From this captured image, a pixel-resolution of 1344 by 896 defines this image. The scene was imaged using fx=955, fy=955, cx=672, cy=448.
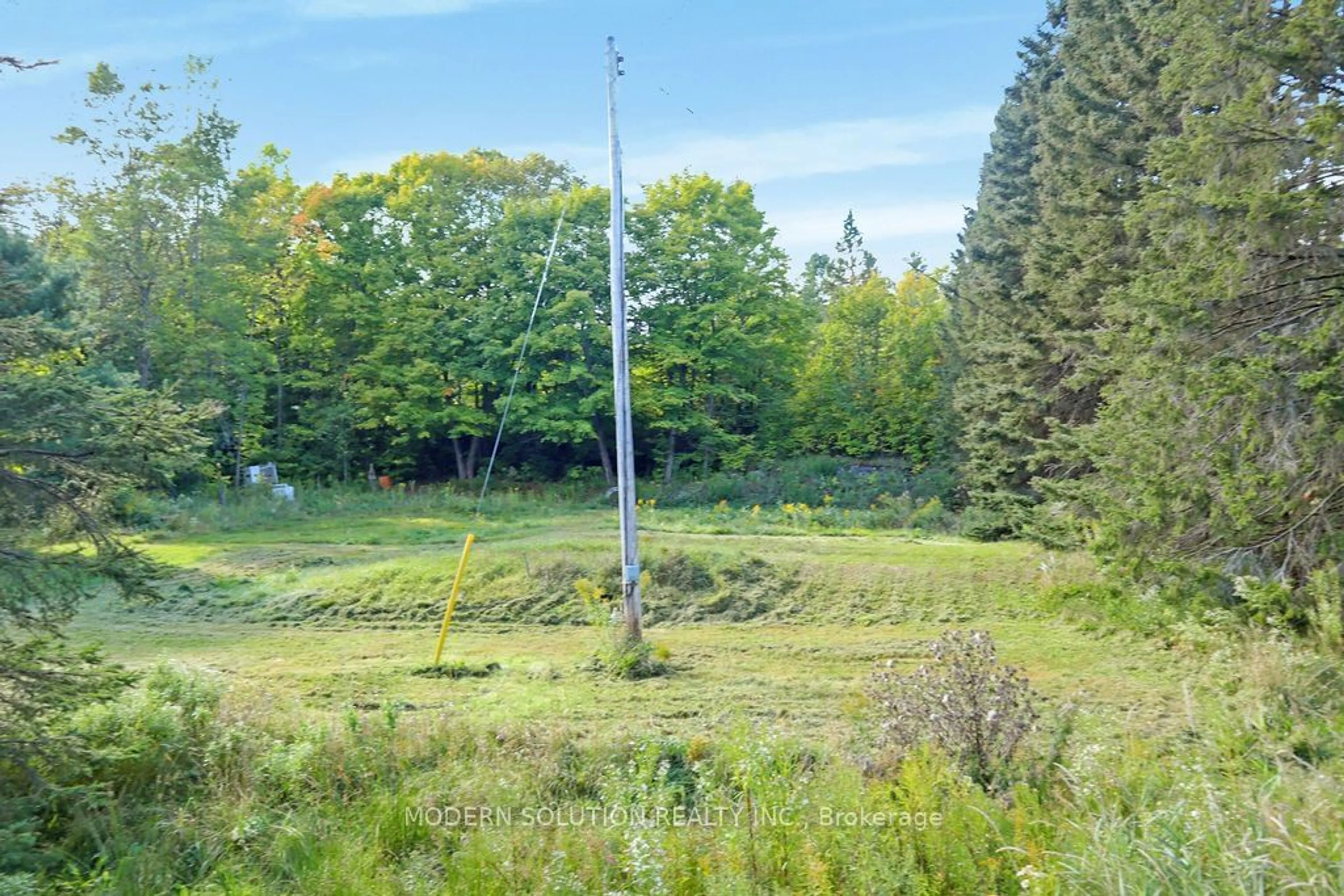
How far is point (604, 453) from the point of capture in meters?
33.9

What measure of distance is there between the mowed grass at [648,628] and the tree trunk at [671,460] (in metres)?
12.7

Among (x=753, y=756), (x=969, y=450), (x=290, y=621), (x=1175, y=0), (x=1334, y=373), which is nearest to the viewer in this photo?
(x=753, y=756)

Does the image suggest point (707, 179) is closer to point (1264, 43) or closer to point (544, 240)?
point (544, 240)

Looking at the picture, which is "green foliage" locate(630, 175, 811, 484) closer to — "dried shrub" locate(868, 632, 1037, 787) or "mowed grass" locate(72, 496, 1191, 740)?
"mowed grass" locate(72, 496, 1191, 740)

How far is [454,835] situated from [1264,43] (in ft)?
32.2

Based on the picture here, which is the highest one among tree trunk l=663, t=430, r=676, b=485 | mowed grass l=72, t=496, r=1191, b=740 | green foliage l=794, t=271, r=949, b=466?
green foliage l=794, t=271, r=949, b=466

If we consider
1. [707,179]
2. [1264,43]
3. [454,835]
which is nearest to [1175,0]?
[1264,43]

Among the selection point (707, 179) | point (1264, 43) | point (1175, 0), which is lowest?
point (1264, 43)

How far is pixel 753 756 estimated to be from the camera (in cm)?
540

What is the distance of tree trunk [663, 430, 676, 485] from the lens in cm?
3350

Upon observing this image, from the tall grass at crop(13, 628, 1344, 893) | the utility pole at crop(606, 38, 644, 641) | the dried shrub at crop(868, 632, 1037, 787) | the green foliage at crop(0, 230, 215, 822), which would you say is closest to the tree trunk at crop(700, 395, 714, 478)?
the utility pole at crop(606, 38, 644, 641)

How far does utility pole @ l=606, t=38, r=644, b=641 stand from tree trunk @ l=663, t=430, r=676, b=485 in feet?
70.5

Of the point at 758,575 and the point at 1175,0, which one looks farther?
the point at 758,575

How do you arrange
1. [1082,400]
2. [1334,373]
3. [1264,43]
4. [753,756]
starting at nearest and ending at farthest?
[753,756]
[1334,373]
[1264,43]
[1082,400]
